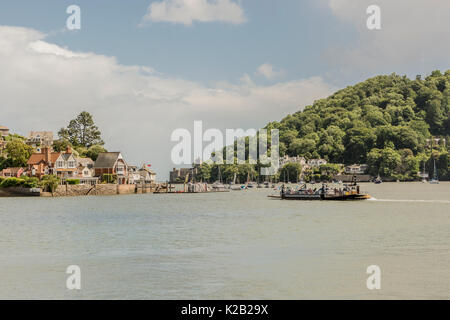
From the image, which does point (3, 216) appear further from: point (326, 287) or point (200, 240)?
point (326, 287)

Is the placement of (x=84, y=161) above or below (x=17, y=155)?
below

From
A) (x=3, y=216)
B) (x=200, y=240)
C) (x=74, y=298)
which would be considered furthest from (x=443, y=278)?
(x=3, y=216)

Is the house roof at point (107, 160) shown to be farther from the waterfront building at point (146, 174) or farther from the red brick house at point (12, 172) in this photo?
the waterfront building at point (146, 174)

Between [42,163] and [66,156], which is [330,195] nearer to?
[66,156]

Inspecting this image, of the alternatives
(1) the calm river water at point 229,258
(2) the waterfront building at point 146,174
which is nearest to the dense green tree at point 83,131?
(2) the waterfront building at point 146,174

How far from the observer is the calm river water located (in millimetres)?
24406

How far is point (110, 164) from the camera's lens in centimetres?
13925

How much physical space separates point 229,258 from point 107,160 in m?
112

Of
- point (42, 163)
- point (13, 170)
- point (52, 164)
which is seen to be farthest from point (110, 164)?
point (13, 170)

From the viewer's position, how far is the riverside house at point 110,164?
13950 cm

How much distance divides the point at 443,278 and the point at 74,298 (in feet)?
56.9

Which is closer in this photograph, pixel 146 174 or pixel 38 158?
pixel 38 158

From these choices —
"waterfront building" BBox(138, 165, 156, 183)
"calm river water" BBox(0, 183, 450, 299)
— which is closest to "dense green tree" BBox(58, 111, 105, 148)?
"waterfront building" BBox(138, 165, 156, 183)

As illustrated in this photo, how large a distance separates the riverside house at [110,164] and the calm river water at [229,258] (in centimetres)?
8114
